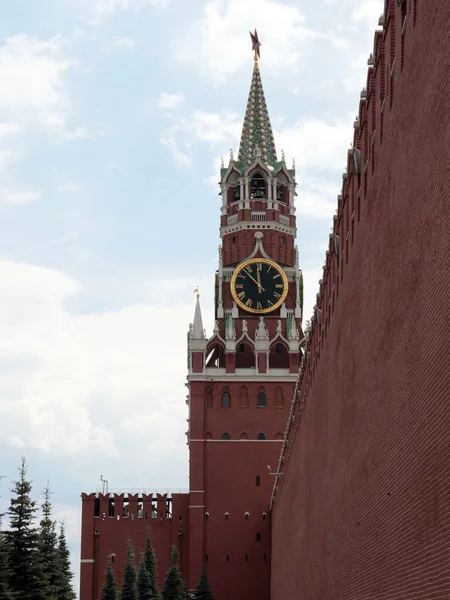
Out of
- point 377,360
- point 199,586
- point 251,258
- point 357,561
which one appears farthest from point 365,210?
point 251,258

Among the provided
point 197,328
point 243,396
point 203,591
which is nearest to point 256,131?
point 197,328

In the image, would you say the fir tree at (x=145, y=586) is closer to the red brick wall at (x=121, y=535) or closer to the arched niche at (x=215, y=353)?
the red brick wall at (x=121, y=535)

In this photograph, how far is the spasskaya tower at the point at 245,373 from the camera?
2530 inches

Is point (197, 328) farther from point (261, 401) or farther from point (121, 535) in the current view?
point (121, 535)

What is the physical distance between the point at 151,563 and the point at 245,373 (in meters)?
12.3

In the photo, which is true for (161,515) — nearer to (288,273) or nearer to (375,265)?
(288,273)

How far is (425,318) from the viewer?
1253cm

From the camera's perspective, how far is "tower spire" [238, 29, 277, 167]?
245ft

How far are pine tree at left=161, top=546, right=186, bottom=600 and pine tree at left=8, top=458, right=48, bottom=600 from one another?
22.2m

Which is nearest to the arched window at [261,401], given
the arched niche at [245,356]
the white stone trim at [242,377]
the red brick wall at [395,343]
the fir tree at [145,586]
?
the white stone trim at [242,377]

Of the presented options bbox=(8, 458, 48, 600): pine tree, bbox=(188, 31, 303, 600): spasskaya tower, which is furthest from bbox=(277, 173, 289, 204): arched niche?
bbox=(8, 458, 48, 600): pine tree

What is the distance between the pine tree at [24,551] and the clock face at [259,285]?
32666 millimetres

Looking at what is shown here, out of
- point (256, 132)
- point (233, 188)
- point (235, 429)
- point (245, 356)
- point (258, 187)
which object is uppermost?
point (256, 132)

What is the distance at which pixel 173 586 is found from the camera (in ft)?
201
